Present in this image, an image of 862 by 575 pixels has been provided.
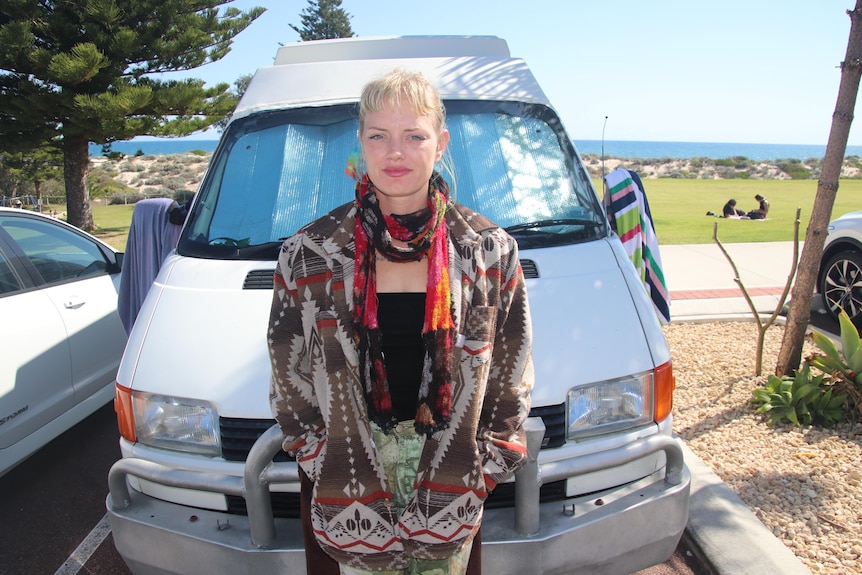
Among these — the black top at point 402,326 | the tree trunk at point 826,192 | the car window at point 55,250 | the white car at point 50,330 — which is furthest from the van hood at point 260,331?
the tree trunk at point 826,192

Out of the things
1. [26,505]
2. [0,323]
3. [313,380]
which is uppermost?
[313,380]

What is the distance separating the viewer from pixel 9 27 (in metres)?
15.0

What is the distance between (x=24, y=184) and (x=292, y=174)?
40159mm

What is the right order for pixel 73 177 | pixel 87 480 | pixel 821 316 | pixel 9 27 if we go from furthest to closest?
pixel 73 177 < pixel 9 27 < pixel 821 316 < pixel 87 480

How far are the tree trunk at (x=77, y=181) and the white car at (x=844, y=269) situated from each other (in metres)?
18.2

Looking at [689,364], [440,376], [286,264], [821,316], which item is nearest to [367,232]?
[286,264]

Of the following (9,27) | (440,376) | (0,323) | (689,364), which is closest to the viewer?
(440,376)

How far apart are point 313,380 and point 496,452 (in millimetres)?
578

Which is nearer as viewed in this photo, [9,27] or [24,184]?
[9,27]

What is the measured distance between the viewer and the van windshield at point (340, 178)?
3152mm

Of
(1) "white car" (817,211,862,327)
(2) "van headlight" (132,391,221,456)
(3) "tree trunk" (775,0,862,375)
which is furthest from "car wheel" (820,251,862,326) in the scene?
(2) "van headlight" (132,391,221,456)

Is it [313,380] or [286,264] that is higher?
[286,264]

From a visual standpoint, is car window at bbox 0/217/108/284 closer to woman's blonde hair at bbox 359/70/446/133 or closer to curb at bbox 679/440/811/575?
woman's blonde hair at bbox 359/70/446/133

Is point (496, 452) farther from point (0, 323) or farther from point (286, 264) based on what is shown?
point (0, 323)
